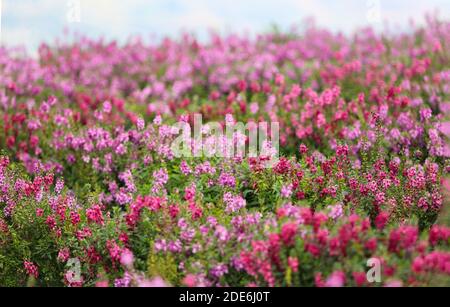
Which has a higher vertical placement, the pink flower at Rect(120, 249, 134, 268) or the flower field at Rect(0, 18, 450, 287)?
the flower field at Rect(0, 18, 450, 287)

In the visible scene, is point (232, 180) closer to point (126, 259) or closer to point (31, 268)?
point (126, 259)

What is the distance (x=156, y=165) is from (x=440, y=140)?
260 cm

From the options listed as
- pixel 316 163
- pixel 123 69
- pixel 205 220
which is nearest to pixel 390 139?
pixel 316 163

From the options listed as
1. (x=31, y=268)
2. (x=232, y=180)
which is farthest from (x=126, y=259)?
(x=232, y=180)

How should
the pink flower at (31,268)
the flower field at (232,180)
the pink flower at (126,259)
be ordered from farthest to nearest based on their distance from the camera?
the pink flower at (31,268) → the pink flower at (126,259) → the flower field at (232,180)

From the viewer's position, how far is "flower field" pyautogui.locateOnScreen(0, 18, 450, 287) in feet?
13.6

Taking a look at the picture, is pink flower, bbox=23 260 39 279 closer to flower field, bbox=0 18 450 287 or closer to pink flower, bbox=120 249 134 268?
flower field, bbox=0 18 450 287

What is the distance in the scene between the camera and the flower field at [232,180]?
13.6ft

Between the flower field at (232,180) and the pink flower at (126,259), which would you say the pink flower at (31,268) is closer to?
the flower field at (232,180)

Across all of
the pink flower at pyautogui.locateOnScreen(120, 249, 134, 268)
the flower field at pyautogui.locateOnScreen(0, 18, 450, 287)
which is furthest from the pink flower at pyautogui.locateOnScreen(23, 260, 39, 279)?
the pink flower at pyautogui.locateOnScreen(120, 249, 134, 268)

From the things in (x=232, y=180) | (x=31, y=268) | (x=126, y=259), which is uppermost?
(x=232, y=180)

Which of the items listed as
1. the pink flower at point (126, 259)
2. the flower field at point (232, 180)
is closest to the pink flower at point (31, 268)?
the flower field at point (232, 180)

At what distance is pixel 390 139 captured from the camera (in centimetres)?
681

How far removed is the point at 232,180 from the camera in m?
5.55
